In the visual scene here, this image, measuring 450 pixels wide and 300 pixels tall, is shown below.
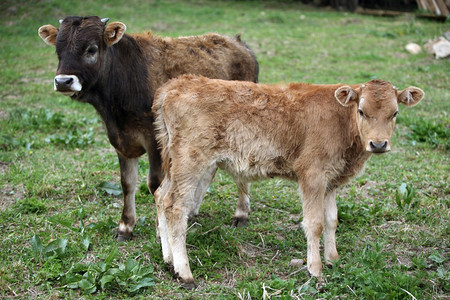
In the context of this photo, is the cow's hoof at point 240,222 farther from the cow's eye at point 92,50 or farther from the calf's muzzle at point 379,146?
the cow's eye at point 92,50

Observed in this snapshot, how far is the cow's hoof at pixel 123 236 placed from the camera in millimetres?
→ 6893

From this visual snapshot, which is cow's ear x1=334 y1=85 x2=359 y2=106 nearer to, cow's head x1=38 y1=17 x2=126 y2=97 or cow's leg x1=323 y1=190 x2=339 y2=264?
cow's leg x1=323 y1=190 x2=339 y2=264

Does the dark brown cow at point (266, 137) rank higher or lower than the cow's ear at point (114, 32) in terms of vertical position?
lower

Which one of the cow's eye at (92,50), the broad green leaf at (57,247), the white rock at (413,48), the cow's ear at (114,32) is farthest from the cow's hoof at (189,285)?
the white rock at (413,48)

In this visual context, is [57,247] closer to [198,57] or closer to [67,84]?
[67,84]

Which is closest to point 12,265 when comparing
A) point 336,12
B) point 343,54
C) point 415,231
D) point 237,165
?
point 237,165

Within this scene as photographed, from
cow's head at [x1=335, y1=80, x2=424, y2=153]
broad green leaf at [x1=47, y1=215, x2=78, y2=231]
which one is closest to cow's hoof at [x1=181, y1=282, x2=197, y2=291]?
broad green leaf at [x1=47, y1=215, x2=78, y2=231]

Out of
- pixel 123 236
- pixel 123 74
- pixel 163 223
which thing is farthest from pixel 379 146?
pixel 123 236

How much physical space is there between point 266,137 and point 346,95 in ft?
3.31

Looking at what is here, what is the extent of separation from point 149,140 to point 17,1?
1548 centimetres

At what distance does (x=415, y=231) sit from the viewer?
6902 millimetres

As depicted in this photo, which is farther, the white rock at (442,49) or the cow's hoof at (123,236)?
the white rock at (442,49)

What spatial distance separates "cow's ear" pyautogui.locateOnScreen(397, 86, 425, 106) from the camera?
19.5 feet

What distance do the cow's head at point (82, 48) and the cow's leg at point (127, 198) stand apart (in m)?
1.21
